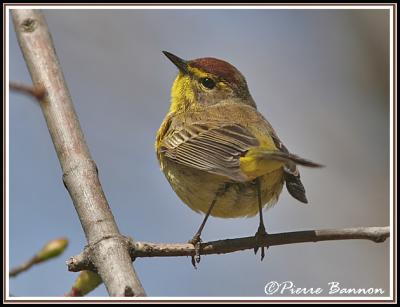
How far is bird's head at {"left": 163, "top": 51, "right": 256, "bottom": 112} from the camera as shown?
5.97 metres

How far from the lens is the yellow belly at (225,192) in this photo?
463 centimetres

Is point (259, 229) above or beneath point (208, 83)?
beneath

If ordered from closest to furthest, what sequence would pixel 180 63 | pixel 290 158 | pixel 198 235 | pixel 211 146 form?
pixel 290 158 → pixel 198 235 → pixel 211 146 → pixel 180 63

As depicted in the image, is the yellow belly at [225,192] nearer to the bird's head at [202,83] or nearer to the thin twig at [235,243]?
the thin twig at [235,243]

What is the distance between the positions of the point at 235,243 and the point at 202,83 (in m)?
2.48

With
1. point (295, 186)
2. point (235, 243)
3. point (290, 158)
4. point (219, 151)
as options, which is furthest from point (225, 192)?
point (290, 158)

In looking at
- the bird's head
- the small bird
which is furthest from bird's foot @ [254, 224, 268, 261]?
the bird's head

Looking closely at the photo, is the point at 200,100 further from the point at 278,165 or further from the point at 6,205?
the point at 6,205

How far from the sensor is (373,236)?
3.49m

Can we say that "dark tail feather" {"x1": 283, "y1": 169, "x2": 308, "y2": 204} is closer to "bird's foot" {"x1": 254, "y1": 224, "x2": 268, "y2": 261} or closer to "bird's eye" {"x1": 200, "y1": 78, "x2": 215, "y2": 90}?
"bird's foot" {"x1": 254, "y1": 224, "x2": 268, "y2": 261}

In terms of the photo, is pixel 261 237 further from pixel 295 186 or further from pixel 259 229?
pixel 295 186

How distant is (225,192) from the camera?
465 centimetres

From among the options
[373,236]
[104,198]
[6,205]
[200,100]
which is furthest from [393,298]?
[200,100]

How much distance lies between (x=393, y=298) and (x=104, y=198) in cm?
181
